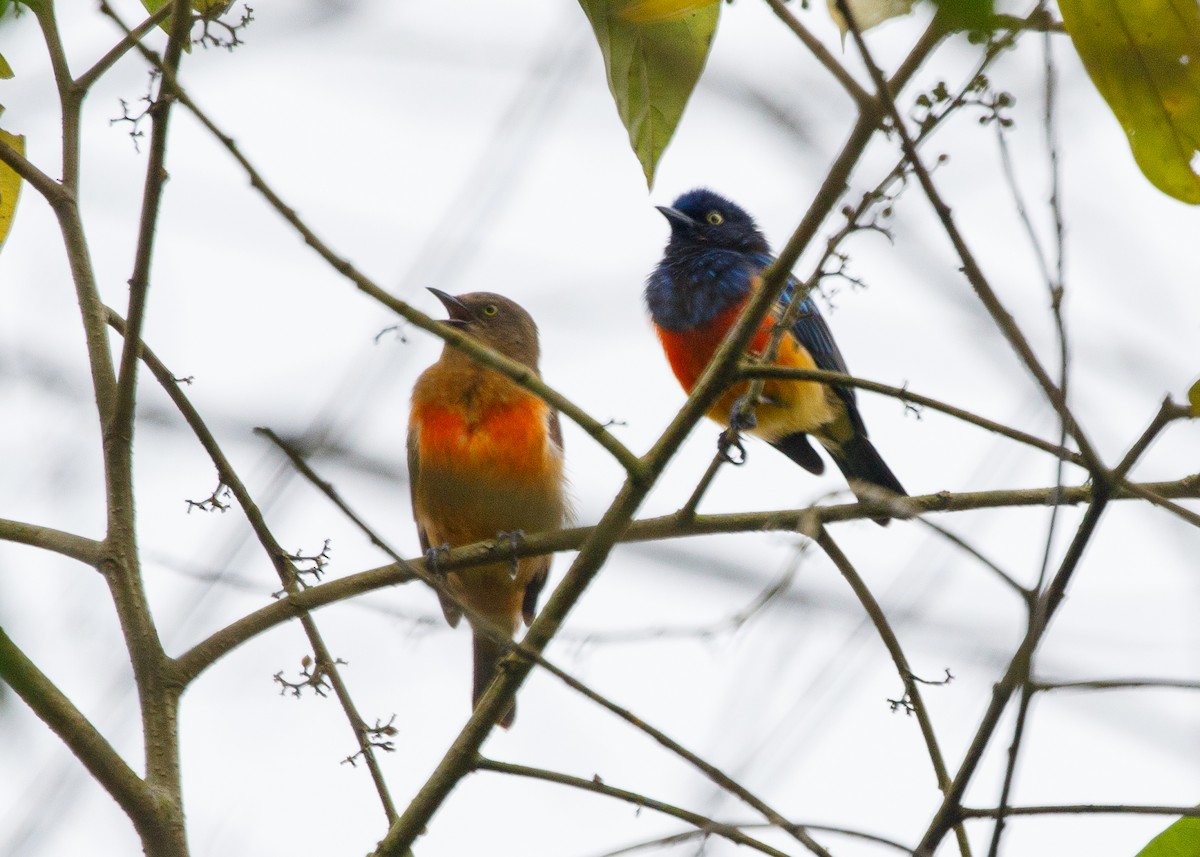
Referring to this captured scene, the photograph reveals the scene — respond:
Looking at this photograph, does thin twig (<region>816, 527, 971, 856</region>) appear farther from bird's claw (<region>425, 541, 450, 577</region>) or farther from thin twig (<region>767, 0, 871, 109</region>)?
bird's claw (<region>425, 541, 450, 577</region>)

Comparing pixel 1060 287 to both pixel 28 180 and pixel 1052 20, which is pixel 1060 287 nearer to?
pixel 1052 20

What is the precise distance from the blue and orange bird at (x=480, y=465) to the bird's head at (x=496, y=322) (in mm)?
654

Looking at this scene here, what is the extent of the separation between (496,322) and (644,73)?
507cm

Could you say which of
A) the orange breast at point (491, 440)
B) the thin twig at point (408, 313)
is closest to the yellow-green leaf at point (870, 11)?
the thin twig at point (408, 313)

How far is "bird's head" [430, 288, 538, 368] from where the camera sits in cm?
709

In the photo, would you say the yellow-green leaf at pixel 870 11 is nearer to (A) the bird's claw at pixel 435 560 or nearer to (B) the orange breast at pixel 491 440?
(A) the bird's claw at pixel 435 560

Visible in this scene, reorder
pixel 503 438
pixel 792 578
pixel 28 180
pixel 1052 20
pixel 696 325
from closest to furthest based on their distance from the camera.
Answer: pixel 1052 20, pixel 792 578, pixel 28 180, pixel 503 438, pixel 696 325

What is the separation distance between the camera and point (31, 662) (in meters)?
2.35

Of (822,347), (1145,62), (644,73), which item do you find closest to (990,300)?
(1145,62)

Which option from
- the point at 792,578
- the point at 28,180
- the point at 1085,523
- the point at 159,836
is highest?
the point at 28,180

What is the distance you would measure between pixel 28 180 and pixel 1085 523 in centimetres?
245

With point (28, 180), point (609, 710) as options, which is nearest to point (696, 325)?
point (28, 180)

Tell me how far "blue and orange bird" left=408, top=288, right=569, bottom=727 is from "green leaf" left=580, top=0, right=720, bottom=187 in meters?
3.66

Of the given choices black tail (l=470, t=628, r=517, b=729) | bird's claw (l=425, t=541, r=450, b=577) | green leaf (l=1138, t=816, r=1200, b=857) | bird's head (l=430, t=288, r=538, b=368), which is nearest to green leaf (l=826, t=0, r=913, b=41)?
green leaf (l=1138, t=816, r=1200, b=857)
